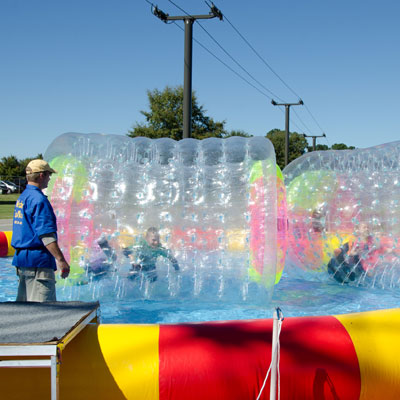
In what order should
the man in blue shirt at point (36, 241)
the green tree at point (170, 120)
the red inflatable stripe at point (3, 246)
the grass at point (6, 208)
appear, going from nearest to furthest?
the man in blue shirt at point (36, 241) < the red inflatable stripe at point (3, 246) < the grass at point (6, 208) < the green tree at point (170, 120)

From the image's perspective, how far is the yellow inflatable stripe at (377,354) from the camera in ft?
8.35

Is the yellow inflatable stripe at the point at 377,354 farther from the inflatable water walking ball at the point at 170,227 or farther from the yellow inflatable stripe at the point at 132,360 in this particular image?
the inflatable water walking ball at the point at 170,227

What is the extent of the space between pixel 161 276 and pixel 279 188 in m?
1.67

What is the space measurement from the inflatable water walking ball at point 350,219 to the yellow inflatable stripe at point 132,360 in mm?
3528

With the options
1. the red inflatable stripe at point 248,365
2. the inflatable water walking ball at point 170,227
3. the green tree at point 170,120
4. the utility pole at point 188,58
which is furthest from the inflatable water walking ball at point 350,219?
the green tree at point 170,120

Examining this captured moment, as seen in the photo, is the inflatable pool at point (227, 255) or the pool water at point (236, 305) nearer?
the inflatable pool at point (227, 255)

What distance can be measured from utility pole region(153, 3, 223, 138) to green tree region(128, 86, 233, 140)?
1606 centimetres

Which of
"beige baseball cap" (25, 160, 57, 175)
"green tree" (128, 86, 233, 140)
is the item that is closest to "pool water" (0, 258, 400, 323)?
"beige baseball cap" (25, 160, 57, 175)

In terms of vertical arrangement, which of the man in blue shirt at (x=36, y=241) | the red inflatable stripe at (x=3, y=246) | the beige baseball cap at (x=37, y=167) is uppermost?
the beige baseball cap at (x=37, y=167)

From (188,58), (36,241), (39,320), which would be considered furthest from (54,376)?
(188,58)

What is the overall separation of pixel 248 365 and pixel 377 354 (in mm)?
753

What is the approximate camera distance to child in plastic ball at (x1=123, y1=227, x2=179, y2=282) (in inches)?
184

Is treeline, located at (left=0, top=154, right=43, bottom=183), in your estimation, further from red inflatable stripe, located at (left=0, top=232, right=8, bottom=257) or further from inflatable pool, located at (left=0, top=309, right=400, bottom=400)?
inflatable pool, located at (left=0, top=309, right=400, bottom=400)

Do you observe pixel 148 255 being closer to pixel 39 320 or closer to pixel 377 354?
pixel 39 320
